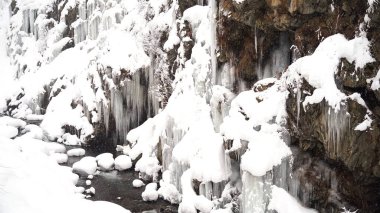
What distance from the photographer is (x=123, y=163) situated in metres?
14.7

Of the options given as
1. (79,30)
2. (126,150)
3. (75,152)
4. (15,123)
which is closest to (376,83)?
(126,150)

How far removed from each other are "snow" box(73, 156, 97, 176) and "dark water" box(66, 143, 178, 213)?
0.28 meters

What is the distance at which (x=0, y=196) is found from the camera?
26.2 ft

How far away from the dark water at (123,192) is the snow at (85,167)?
279mm

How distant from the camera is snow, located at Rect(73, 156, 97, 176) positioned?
1432cm

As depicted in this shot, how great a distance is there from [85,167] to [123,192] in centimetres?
233

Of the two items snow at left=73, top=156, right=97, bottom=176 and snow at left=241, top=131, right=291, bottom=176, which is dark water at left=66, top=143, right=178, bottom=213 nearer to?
snow at left=73, top=156, right=97, bottom=176

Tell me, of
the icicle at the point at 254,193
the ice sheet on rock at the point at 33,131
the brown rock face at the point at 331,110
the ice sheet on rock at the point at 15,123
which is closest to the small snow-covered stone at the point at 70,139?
the ice sheet on rock at the point at 33,131

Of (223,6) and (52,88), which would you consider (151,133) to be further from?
(52,88)

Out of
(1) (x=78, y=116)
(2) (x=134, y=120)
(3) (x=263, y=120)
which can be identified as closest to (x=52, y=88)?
(1) (x=78, y=116)

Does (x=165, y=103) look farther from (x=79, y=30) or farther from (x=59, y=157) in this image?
(x=79, y=30)

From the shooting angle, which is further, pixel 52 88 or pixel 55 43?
pixel 55 43

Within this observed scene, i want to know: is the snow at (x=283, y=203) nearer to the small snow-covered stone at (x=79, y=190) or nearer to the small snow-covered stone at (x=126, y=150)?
the small snow-covered stone at (x=79, y=190)

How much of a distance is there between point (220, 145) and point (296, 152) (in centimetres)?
245
